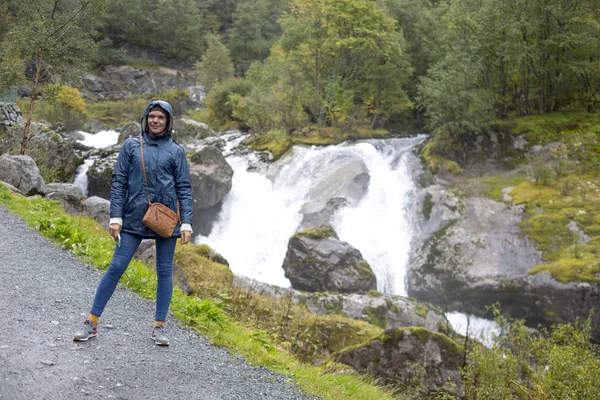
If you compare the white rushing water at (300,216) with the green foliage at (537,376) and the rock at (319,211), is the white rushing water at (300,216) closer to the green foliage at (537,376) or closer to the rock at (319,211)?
the rock at (319,211)

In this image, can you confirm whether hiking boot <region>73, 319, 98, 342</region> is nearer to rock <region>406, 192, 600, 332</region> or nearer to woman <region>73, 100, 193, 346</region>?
woman <region>73, 100, 193, 346</region>

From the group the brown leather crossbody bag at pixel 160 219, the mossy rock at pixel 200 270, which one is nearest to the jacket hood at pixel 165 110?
the brown leather crossbody bag at pixel 160 219

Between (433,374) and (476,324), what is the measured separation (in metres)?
6.43

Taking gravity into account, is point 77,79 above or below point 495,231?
above

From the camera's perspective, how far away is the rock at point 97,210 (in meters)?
11.8

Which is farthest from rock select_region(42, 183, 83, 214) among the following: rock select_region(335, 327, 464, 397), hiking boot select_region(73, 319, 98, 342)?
hiking boot select_region(73, 319, 98, 342)

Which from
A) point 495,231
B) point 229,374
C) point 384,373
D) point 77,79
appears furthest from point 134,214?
point 77,79

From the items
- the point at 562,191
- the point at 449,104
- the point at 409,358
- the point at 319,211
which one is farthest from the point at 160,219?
the point at 449,104

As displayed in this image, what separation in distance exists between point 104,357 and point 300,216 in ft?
45.2

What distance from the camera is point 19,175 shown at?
Result: 12891mm

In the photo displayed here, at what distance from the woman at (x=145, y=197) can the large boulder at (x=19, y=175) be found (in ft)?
33.3

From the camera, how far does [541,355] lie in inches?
269

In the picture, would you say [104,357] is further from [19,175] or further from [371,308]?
[19,175]

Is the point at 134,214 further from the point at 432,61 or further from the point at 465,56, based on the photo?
the point at 432,61
